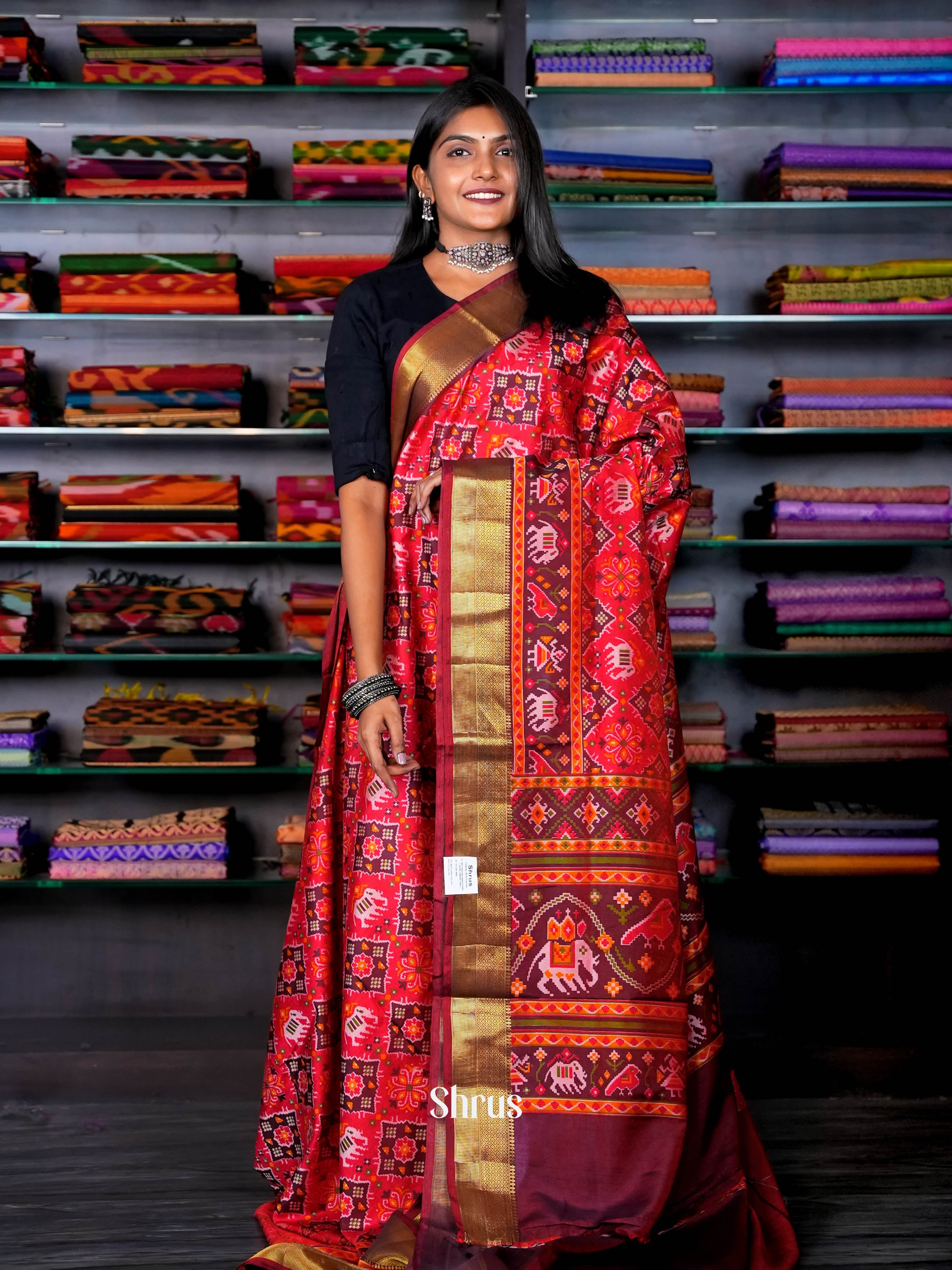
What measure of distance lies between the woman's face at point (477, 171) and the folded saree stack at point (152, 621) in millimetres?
1364

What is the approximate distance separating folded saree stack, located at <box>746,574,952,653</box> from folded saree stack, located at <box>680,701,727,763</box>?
9.4 inches

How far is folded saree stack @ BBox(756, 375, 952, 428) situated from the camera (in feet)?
9.92

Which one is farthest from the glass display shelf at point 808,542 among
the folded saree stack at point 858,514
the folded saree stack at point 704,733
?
the folded saree stack at point 704,733

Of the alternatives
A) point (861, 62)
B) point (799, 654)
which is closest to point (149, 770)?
point (799, 654)

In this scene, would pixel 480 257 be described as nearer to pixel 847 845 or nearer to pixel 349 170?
pixel 349 170

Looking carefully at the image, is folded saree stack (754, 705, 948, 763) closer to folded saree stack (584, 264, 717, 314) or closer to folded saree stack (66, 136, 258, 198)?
folded saree stack (584, 264, 717, 314)

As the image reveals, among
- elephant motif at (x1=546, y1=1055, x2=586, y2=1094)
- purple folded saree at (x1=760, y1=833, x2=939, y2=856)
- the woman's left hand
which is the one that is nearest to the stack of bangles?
the woman's left hand

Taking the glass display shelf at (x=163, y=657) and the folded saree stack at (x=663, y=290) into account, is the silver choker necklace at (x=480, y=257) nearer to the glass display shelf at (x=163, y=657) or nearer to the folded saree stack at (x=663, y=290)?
the folded saree stack at (x=663, y=290)

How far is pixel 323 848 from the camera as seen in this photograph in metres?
2.00

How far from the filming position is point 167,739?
303 cm

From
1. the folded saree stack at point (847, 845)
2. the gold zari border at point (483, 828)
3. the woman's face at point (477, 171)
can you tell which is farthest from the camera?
the folded saree stack at point (847, 845)

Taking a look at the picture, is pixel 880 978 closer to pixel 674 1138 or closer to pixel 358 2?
pixel 674 1138

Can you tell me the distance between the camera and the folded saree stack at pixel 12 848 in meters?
2.99

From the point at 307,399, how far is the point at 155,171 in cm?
66
